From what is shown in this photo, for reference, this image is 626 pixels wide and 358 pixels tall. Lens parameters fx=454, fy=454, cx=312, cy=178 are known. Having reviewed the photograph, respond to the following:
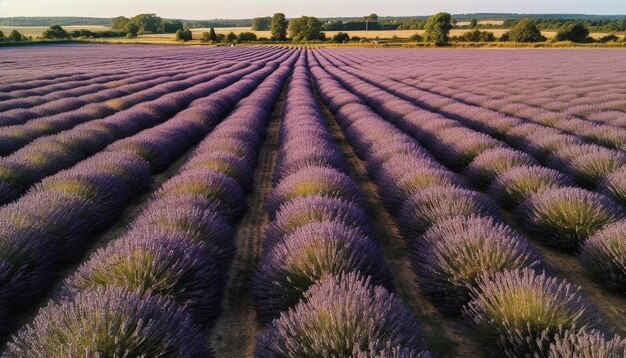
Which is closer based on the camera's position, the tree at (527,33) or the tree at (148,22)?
the tree at (527,33)

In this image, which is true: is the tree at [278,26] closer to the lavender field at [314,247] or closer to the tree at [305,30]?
the tree at [305,30]

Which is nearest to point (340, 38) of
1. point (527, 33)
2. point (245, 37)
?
point (245, 37)

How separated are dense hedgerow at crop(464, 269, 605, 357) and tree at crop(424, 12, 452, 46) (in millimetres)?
61410

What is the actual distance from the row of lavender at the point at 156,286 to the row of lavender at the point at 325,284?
0.38 m

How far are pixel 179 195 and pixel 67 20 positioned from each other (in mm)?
191174

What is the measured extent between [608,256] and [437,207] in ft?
4.20

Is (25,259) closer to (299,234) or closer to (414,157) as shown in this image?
(299,234)

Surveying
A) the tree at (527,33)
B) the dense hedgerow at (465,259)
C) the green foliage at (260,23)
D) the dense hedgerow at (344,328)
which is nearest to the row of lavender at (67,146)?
the dense hedgerow at (344,328)

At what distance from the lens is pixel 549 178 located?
482 centimetres

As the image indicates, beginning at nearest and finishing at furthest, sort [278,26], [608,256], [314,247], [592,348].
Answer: [592,348] < [314,247] < [608,256] < [278,26]

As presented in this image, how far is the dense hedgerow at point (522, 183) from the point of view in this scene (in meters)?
4.77

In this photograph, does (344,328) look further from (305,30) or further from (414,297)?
(305,30)

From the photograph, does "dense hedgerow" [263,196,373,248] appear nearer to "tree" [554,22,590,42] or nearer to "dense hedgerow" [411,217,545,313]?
"dense hedgerow" [411,217,545,313]

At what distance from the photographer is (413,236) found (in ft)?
13.3
